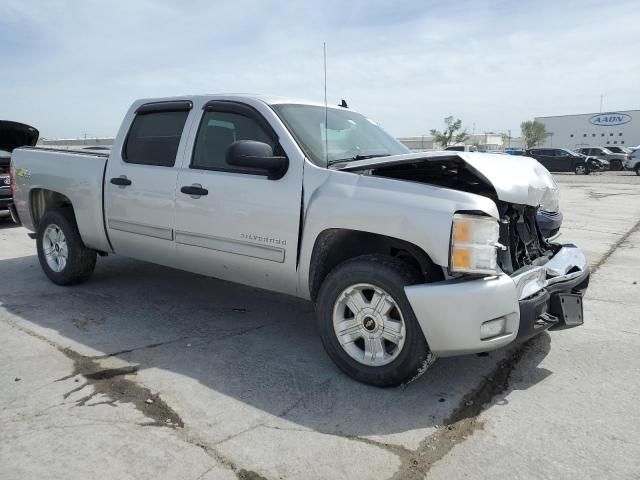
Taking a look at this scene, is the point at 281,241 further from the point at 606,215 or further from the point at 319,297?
the point at 606,215

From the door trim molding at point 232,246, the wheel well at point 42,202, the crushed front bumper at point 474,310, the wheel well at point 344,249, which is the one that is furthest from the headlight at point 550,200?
the wheel well at point 42,202

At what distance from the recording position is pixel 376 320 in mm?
3424

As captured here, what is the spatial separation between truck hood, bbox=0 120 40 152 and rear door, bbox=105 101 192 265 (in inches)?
190

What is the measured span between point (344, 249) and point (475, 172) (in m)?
1.04

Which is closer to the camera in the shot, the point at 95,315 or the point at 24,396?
the point at 24,396

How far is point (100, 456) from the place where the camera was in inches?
106

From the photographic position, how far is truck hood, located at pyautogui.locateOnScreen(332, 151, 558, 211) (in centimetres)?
333

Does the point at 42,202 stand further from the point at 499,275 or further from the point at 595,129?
the point at 595,129

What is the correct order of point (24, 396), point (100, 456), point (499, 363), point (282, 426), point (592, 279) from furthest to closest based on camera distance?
point (592, 279)
point (499, 363)
point (24, 396)
point (282, 426)
point (100, 456)

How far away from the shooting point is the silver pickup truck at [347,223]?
3.16m

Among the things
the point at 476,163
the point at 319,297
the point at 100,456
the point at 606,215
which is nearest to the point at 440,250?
the point at 476,163

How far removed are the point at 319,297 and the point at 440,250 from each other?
911 mm

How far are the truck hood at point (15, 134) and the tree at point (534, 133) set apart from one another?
8416 centimetres

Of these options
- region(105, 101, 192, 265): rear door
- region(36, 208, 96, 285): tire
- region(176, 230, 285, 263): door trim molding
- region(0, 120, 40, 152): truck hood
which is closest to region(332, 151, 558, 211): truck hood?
region(176, 230, 285, 263): door trim molding
